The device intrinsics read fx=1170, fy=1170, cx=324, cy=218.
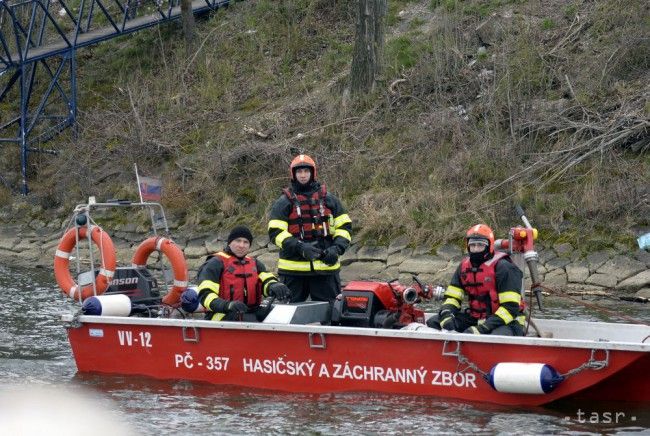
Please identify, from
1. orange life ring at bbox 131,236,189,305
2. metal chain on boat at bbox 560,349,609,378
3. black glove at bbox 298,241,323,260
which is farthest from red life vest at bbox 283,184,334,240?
metal chain on boat at bbox 560,349,609,378

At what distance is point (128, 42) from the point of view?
27.4 m

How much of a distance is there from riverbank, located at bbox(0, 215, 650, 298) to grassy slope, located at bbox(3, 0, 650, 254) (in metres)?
0.33

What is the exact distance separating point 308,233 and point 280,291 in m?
0.80

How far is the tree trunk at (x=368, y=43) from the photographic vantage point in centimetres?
2125

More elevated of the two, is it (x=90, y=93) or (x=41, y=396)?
(x=90, y=93)

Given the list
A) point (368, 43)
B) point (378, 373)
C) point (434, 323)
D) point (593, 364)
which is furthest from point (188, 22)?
point (593, 364)

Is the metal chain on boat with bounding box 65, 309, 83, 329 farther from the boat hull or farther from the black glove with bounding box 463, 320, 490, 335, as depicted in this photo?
the black glove with bounding box 463, 320, 490, 335

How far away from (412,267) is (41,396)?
7404 mm

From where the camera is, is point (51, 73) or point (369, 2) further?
point (51, 73)

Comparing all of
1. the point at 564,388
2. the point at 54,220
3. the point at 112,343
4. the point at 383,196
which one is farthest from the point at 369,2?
the point at 564,388

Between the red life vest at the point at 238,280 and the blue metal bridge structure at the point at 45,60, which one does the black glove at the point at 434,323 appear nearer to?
the red life vest at the point at 238,280

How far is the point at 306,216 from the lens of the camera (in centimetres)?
1118

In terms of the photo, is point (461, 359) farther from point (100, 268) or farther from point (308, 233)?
point (100, 268)

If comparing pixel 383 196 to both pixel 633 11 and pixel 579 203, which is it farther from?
pixel 633 11
